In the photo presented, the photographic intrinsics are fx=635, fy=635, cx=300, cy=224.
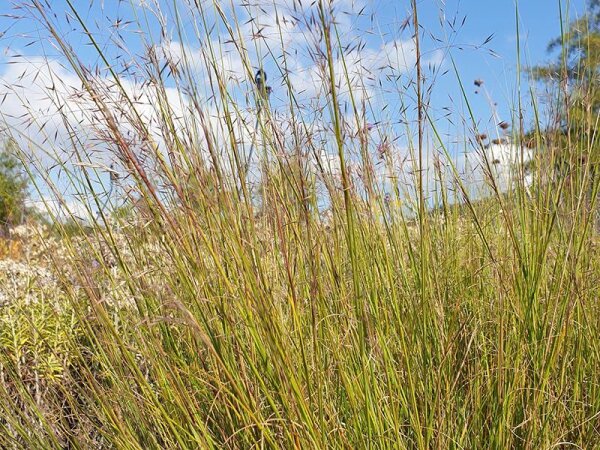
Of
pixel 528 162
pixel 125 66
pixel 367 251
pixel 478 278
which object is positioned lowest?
pixel 478 278

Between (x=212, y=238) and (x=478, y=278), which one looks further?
(x=478, y=278)

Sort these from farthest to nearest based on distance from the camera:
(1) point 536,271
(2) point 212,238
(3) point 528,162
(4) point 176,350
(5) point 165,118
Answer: (3) point 528,162 → (4) point 176,350 → (1) point 536,271 → (5) point 165,118 → (2) point 212,238

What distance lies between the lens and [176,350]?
1.87 meters

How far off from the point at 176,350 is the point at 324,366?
1.61 feet

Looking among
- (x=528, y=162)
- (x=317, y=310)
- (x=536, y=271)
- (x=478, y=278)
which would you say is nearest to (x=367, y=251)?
(x=317, y=310)

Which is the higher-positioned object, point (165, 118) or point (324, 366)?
point (165, 118)

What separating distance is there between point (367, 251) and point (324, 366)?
1.37ft

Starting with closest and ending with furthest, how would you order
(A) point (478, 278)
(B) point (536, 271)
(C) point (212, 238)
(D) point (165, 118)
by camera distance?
(C) point (212, 238)
(D) point (165, 118)
(B) point (536, 271)
(A) point (478, 278)

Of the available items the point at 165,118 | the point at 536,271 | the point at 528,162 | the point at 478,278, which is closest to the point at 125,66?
the point at 165,118

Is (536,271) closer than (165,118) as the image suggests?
No

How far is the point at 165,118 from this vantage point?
1592 mm

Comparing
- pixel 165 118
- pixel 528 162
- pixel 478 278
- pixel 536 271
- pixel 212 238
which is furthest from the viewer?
pixel 528 162

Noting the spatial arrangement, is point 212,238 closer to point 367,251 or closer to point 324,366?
point 324,366

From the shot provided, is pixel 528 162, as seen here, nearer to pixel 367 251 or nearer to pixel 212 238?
pixel 367 251
